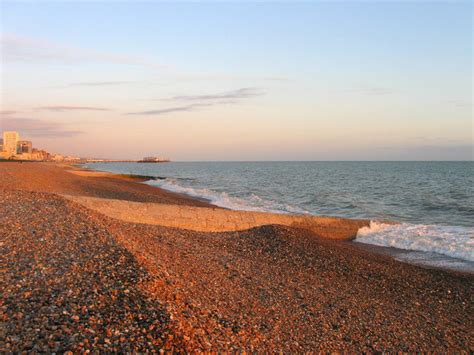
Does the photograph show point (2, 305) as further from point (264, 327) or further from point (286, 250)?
point (286, 250)

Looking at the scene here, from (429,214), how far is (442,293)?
17.8 metres

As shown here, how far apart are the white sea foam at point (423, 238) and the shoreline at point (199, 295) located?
137 inches

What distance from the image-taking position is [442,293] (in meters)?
9.01

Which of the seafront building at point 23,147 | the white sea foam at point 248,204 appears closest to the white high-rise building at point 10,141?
the seafront building at point 23,147

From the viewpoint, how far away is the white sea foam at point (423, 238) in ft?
46.1

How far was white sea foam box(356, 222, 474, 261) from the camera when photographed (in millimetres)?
14061

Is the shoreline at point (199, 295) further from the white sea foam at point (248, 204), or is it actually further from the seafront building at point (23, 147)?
the seafront building at point (23, 147)

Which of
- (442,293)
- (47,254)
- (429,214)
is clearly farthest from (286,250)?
(429,214)

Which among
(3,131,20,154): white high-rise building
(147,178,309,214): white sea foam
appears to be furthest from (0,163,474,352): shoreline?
(3,131,20,154): white high-rise building

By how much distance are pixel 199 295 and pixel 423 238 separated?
1206 cm

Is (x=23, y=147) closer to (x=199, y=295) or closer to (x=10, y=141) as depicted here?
(x=10, y=141)

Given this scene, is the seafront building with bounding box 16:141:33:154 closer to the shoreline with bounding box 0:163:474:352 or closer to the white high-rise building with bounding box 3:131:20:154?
the white high-rise building with bounding box 3:131:20:154

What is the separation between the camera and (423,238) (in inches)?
615

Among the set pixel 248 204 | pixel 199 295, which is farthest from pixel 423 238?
pixel 248 204
